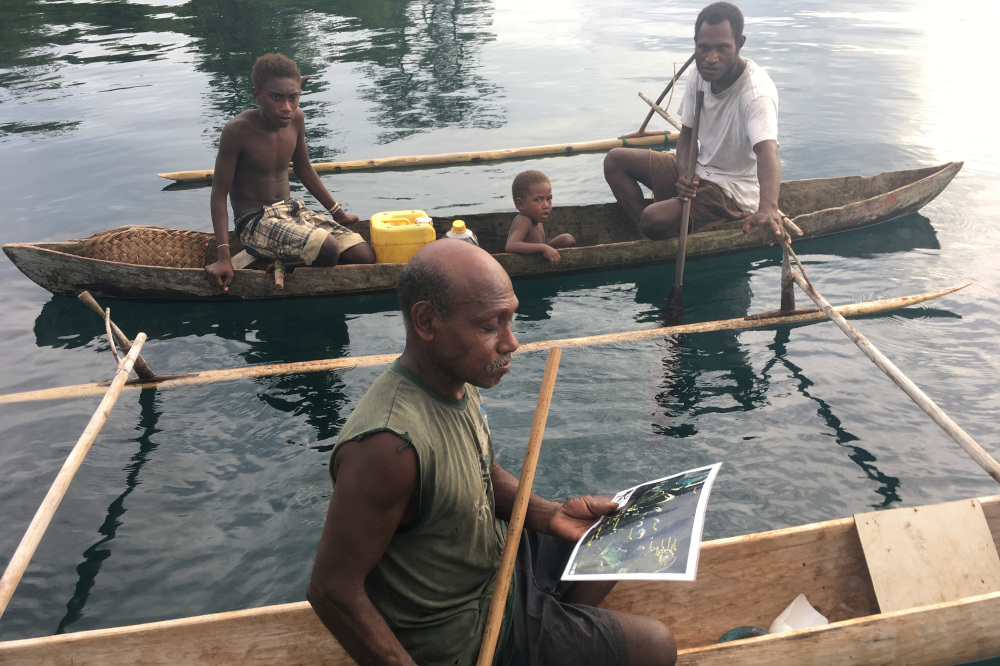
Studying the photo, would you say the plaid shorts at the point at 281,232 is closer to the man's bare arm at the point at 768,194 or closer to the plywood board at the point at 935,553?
the man's bare arm at the point at 768,194

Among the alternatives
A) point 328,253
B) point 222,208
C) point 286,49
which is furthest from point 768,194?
point 286,49

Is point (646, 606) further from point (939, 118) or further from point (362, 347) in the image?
point (939, 118)

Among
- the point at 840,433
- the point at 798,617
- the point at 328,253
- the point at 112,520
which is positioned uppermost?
the point at 328,253

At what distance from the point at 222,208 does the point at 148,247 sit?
37.9 inches

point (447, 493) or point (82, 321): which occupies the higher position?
point (447, 493)

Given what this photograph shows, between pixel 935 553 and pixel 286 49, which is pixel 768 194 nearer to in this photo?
pixel 935 553

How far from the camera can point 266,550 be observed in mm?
4402

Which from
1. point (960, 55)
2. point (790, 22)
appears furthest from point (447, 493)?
point (790, 22)

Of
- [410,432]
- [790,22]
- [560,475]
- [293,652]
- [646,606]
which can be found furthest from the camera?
[790,22]

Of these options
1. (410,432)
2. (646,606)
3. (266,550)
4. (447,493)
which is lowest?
(266,550)

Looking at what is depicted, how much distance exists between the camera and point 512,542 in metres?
2.46

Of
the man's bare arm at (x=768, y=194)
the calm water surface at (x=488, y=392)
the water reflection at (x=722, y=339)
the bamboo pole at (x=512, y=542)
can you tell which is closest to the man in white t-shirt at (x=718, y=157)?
the man's bare arm at (x=768, y=194)

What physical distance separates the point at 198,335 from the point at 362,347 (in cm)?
149

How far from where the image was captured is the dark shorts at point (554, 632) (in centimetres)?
254
